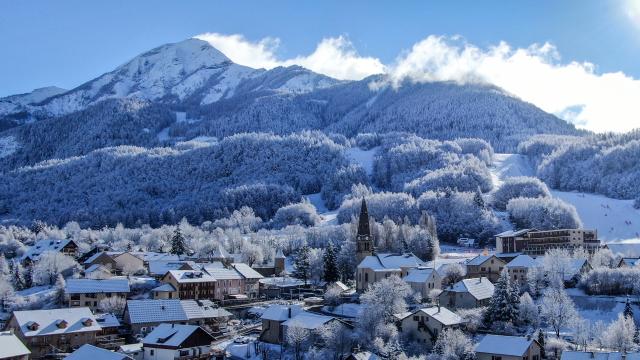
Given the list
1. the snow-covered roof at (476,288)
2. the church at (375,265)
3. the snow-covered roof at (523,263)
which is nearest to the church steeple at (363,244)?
the church at (375,265)

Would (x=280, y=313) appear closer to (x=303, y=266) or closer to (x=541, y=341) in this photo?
(x=541, y=341)

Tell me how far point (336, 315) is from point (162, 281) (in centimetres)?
2735

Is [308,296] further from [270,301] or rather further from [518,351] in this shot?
[518,351]

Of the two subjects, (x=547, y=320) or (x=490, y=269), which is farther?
(x=490, y=269)

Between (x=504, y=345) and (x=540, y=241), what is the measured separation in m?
71.0

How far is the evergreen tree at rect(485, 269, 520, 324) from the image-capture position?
72.2 meters

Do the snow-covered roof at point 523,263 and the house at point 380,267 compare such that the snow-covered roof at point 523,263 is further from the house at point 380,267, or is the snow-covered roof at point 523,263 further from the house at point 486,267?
the house at point 380,267

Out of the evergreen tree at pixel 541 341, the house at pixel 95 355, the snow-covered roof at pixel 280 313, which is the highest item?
the snow-covered roof at pixel 280 313

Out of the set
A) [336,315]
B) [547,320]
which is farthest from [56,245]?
[547,320]

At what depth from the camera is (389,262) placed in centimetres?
9488

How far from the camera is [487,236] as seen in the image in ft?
508

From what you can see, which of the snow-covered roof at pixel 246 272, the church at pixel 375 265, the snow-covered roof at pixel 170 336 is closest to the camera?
the snow-covered roof at pixel 170 336

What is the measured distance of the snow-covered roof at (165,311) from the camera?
7812 cm

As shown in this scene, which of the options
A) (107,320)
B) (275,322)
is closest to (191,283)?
(107,320)
